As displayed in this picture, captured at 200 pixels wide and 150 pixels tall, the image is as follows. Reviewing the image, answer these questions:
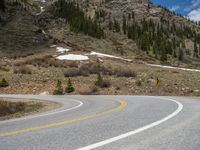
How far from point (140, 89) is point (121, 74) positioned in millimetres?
10636

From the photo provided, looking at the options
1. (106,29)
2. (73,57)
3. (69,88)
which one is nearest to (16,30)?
(73,57)

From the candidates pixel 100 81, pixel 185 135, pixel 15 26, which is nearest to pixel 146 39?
pixel 15 26

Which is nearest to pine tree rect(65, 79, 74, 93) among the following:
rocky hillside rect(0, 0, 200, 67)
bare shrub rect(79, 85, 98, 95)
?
bare shrub rect(79, 85, 98, 95)

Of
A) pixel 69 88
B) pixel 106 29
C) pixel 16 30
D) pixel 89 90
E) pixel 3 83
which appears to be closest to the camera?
pixel 89 90

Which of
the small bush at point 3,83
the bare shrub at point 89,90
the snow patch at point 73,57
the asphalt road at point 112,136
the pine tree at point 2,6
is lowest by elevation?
the bare shrub at point 89,90

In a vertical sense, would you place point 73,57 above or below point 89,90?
above

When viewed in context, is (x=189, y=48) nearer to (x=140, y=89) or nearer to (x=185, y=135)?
(x=140, y=89)

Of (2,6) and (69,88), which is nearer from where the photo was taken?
(69,88)

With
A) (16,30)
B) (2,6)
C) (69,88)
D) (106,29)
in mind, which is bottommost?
(69,88)

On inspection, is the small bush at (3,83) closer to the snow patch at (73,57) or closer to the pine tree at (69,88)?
the pine tree at (69,88)

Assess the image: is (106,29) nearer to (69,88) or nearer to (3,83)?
(3,83)

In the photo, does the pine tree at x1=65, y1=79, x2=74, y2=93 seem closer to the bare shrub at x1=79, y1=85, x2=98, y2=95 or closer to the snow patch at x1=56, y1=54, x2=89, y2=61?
the bare shrub at x1=79, y1=85, x2=98, y2=95

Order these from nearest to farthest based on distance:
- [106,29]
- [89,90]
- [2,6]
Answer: [89,90]
[2,6]
[106,29]

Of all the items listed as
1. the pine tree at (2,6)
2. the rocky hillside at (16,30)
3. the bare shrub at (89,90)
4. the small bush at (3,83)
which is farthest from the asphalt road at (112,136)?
the pine tree at (2,6)
